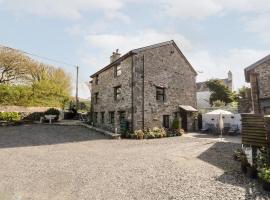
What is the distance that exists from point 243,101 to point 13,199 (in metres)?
24.6

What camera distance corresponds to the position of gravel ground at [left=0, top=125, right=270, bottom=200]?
6.85 m

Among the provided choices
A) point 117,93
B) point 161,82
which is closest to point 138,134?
point 117,93

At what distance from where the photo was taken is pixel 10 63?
3325 cm

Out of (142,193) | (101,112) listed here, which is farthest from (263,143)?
(101,112)

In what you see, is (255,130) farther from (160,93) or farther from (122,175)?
(160,93)

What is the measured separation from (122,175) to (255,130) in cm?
569

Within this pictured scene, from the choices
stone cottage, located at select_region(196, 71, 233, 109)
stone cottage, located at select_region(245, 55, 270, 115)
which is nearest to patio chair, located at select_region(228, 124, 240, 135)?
stone cottage, located at select_region(245, 55, 270, 115)

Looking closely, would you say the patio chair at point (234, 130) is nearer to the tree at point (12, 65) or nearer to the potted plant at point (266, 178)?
the potted plant at point (266, 178)

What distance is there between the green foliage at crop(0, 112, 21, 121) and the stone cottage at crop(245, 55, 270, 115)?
1013 inches

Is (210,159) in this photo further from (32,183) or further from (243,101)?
(243,101)

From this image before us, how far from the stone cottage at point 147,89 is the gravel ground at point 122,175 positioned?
8.35 m

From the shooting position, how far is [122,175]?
28.7 ft

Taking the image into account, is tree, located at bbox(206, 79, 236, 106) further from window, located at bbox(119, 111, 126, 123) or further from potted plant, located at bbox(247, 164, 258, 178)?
potted plant, located at bbox(247, 164, 258, 178)

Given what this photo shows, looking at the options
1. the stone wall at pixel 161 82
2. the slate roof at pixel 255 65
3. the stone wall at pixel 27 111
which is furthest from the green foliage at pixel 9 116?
the slate roof at pixel 255 65
